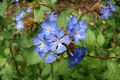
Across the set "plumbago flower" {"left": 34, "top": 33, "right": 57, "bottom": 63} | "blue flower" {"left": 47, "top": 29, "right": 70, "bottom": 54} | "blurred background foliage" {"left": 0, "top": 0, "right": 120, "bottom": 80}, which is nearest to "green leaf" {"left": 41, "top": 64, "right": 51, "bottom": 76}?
"blurred background foliage" {"left": 0, "top": 0, "right": 120, "bottom": 80}

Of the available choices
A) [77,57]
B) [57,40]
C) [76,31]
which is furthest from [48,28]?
[77,57]

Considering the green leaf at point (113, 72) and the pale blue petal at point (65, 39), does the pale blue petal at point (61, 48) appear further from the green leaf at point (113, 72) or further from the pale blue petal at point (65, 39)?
the green leaf at point (113, 72)

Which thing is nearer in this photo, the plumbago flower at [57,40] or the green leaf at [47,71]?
the plumbago flower at [57,40]

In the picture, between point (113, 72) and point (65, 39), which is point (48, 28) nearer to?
point (65, 39)

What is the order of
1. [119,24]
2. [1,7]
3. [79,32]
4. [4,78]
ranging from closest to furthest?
[1,7] < [79,32] < [119,24] < [4,78]

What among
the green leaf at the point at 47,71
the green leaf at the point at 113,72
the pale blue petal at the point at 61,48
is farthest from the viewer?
the green leaf at the point at 47,71

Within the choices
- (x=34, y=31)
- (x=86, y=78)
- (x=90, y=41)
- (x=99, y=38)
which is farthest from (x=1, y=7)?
(x=86, y=78)

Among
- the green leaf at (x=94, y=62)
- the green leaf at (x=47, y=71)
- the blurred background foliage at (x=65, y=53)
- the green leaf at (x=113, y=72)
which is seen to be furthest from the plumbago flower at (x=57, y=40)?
the green leaf at (x=47, y=71)

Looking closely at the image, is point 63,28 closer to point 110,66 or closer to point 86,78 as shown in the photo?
point 110,66
